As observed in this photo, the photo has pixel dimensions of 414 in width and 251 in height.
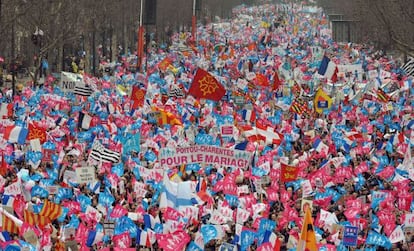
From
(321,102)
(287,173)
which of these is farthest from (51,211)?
(321,102)

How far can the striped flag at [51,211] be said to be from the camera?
1850 cm

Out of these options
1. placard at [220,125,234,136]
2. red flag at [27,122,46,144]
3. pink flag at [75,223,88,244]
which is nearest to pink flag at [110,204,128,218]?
pink flag at [75,223,88,244]

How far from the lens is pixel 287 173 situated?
22203 mm

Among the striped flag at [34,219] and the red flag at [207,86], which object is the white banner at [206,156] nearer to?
the striped flag at [34,219]

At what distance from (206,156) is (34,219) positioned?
3.82 metres

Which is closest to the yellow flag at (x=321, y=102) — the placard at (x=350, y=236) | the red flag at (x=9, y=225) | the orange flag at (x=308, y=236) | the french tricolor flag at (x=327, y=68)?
the french tricolor flag at (x=327, y=68)

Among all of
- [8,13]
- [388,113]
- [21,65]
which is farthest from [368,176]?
[21,65]

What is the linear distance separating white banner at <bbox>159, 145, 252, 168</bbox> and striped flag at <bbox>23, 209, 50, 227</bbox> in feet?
10.3

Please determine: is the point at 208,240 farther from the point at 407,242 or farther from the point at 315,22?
the point at 315,22

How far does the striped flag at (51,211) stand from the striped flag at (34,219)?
45 cm

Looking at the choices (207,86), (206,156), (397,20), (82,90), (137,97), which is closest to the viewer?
(206,156)

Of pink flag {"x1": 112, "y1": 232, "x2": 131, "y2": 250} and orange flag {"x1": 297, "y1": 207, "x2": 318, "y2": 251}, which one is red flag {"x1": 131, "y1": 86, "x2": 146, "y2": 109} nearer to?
pink flag {"x1": 112, "y1": 232, "x2": 131, "y2": 250}

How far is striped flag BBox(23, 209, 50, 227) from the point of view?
58.5 ft

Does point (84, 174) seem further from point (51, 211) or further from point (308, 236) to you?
point (308, 236)
